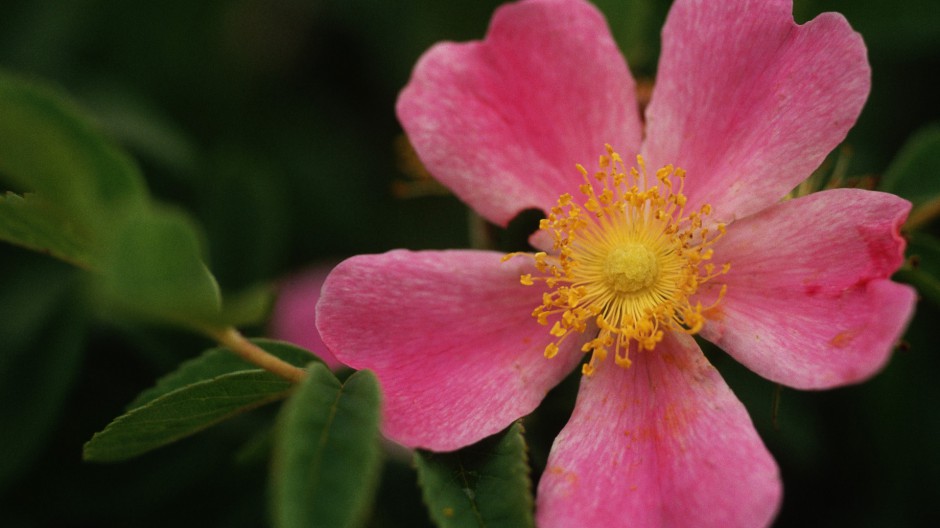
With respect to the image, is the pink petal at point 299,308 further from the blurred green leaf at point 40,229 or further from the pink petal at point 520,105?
the blurred green leaf at point 40,229

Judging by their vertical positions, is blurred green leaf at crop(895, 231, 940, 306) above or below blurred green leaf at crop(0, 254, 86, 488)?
above

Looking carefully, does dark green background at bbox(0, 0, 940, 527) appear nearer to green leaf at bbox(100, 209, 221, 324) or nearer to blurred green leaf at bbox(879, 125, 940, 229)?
blurred green leaf at bbox(879, 125, 940, 229)

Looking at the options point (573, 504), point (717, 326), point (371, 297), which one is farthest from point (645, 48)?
point (573, 504)

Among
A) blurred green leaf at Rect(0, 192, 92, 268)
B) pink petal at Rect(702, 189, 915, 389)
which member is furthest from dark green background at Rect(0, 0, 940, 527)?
blurred green leaf at Rect(0, 192, 92, 268)

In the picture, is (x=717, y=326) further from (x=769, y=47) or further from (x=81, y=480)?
(x=81, y=480)

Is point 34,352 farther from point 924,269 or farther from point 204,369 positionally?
point 924,269

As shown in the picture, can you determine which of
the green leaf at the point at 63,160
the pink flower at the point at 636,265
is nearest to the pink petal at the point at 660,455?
the pink flower at the point at 636,265
